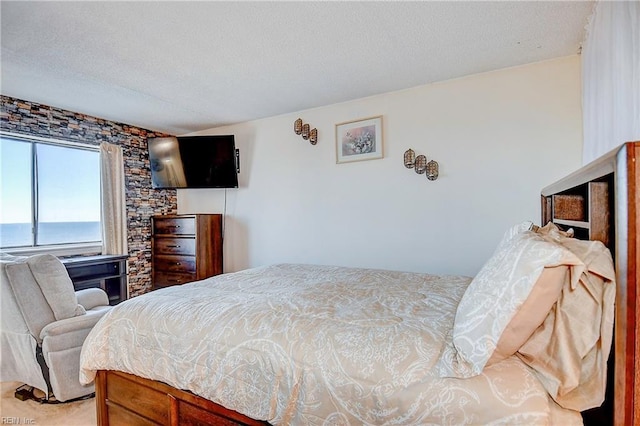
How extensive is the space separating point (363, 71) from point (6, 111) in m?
3.31

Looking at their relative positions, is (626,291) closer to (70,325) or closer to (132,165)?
(70,325)

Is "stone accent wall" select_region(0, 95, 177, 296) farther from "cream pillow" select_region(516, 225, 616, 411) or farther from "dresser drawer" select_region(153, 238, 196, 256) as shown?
"cream pillow" select_region(516, 225, 616, 411)

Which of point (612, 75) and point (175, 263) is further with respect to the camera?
point (175, 263)

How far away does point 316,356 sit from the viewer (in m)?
1.19

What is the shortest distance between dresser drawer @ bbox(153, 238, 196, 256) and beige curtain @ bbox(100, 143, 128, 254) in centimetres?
36

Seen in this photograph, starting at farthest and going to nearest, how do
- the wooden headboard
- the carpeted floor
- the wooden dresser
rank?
the wooden dresser → the carpeted floor → the wooden headboard

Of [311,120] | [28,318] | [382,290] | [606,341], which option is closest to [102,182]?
[28,318]

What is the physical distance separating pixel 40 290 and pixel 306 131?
8.80ft

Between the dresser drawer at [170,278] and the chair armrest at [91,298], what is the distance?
1.06 metres

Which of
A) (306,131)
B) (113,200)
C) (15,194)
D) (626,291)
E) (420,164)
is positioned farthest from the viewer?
(113,200)

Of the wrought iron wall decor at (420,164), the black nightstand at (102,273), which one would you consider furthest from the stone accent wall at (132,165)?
the wrought iron wall decor at (420,164)

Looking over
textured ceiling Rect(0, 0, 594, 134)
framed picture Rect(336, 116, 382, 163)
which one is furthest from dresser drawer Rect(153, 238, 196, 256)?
framed picture Rect(336, 116, 382, 163)

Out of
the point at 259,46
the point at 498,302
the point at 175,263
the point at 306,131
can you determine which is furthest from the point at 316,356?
the point at 175,263

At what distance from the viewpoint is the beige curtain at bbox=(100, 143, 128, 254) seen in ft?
12.7
